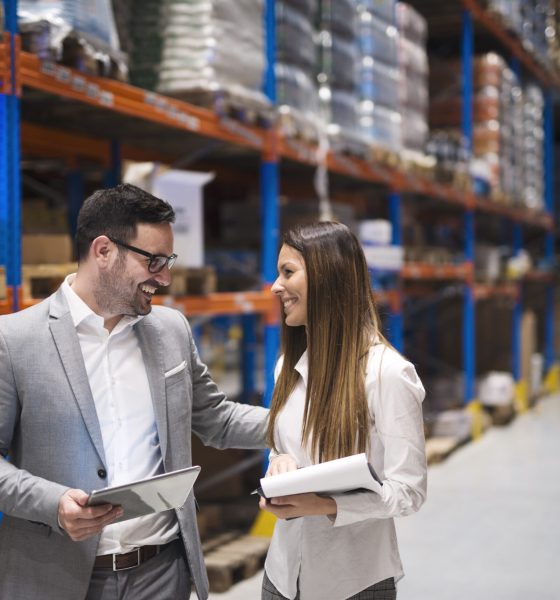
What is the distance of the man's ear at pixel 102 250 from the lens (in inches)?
101

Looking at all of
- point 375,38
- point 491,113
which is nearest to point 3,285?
point 375,38

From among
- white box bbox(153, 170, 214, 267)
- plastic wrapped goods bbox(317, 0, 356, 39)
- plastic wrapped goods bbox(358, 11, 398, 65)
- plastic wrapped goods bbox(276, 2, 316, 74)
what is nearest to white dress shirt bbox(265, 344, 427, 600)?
white box bbox(153, 170, 214, 267)

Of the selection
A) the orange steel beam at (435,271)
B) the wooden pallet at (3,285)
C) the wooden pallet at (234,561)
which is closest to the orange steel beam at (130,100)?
the wooden pallet at (3,285)

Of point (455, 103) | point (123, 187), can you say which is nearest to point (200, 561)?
point (123, 187)

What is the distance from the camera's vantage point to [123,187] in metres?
2.61

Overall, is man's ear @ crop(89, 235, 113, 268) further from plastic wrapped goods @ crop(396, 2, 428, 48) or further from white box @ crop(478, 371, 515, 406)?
white box @ crop(478, 371, 515, 406)

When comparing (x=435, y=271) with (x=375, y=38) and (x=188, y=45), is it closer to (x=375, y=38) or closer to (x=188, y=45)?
(x=375, y=38)

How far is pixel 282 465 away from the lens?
242 cm

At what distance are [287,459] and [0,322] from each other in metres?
0.91

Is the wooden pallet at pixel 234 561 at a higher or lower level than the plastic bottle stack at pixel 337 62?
lower

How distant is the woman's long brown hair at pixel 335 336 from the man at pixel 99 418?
1.52 feet

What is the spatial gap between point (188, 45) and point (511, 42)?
766cm

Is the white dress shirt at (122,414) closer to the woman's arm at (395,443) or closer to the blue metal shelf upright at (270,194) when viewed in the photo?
the woman's arm at (395,443)

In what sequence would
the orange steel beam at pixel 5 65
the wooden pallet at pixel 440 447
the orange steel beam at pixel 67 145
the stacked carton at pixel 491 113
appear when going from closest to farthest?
1. the orange steel beam at pixel 5 65
2. the orange steel beam at pixel 67 145
3. the wooden pallet at pixel 440 447
4. the stacked carton at pixel 491 113
